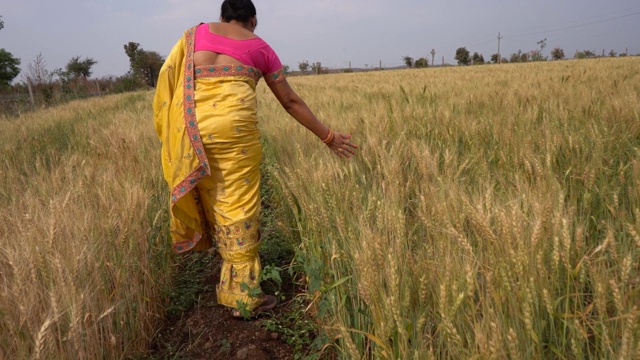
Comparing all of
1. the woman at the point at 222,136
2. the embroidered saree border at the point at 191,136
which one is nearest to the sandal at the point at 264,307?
the woman at the point at 222,136

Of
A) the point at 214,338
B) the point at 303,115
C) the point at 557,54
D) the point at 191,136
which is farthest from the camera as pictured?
the point at 557,54

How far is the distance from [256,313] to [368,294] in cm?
78

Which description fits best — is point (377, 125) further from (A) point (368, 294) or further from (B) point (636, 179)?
(A) point (368, 294)

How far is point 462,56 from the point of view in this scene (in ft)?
153

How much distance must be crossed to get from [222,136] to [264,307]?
0.70 m

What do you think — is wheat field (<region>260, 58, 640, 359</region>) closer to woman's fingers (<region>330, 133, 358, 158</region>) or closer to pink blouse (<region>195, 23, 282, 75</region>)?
woman's fingers (<region>330, 133, 358, 158</region>)

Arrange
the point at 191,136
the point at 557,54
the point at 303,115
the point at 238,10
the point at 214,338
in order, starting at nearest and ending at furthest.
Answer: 1. the point at 214,338
2. the point at 191,136
3. the point at 238,10
4. the point at 303,115
5. the point at 557,54

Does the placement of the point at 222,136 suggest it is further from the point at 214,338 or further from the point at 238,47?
the point at 214,338

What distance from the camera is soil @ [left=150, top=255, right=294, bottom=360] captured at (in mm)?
1364

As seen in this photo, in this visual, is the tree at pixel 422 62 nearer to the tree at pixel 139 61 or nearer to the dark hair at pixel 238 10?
the tree at pixel 139 61

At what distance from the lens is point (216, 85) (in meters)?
1.64

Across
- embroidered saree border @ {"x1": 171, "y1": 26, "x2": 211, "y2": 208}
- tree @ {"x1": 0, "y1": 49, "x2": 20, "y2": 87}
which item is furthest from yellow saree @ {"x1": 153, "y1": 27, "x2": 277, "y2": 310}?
tree @ {"x1": 0, "y1": 49, "x2": 20, "y2": 87}

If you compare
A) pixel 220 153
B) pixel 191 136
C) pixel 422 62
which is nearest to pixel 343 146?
pixel 220 153

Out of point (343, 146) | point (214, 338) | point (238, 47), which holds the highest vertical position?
point (238, 47)
